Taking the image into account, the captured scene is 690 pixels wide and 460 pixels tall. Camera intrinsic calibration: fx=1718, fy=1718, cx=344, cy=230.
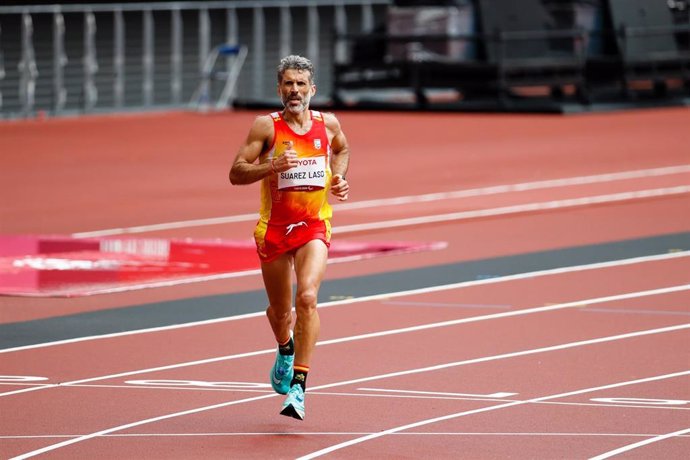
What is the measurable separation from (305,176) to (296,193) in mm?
123

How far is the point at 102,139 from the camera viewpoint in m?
29.9

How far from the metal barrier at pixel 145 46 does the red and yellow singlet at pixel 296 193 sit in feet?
76.7

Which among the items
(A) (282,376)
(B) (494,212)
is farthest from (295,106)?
(B) (494,212)

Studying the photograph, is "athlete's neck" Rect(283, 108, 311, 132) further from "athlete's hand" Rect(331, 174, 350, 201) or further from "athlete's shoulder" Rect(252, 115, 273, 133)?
"athlete's hand" Rect(331, 174, 350, 201)

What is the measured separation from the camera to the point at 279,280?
31.8ft

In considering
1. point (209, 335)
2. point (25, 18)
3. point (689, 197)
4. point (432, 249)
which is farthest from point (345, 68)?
point (209, 335)

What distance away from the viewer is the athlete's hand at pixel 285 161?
364 inches

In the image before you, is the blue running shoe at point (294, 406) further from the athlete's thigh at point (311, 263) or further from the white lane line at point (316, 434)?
the athlete's thigh at point (311, 263)

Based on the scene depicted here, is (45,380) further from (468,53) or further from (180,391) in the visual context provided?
(468,53)

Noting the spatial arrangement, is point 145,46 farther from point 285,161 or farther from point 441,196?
point 285,161

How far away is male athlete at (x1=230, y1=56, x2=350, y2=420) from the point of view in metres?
9.39

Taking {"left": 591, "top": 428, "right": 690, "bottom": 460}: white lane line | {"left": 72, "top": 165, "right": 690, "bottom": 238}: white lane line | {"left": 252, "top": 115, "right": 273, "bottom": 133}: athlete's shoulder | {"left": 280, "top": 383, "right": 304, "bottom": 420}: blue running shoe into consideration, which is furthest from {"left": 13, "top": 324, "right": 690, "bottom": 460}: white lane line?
{"left": 72, "top": 165, "right": 690, "bottom": 238}: white lane line

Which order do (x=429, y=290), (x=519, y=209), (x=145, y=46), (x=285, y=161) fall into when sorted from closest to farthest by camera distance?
(x=285, y=161) → (x=429, y=290) → (x=519, y=209) → (x=145, y=46)

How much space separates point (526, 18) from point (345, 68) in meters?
3.92
